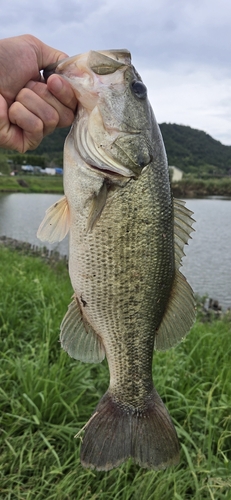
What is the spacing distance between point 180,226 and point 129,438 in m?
1.06

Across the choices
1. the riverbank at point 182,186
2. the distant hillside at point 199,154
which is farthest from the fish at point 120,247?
the distant hillside at point 199,154

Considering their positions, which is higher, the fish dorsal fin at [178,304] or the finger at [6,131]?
the finger at [6,131]

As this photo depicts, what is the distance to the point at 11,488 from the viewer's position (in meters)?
2.80

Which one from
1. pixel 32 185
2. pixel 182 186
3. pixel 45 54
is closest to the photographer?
pixel 45 54

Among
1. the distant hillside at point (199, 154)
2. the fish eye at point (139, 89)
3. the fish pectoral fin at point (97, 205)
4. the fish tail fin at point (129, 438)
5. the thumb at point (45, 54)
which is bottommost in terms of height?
the fish tail fin at point (129, 438)

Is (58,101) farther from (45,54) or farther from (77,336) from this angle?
(77,336)

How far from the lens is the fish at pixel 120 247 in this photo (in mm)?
1843

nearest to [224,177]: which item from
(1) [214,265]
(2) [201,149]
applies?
(2) [201,149]

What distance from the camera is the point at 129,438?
196 cm

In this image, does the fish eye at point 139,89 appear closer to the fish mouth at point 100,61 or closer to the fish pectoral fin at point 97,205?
the fish mouth at point 100,61

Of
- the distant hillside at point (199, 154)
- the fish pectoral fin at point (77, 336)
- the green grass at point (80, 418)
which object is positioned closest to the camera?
the fish pectoral fin at point (77, 336)

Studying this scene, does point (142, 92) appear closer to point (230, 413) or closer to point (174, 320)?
point (174, 320)

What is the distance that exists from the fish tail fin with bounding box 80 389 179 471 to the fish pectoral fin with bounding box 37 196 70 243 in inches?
34.4

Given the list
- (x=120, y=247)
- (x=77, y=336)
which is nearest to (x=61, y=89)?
(x=120, y=247)
